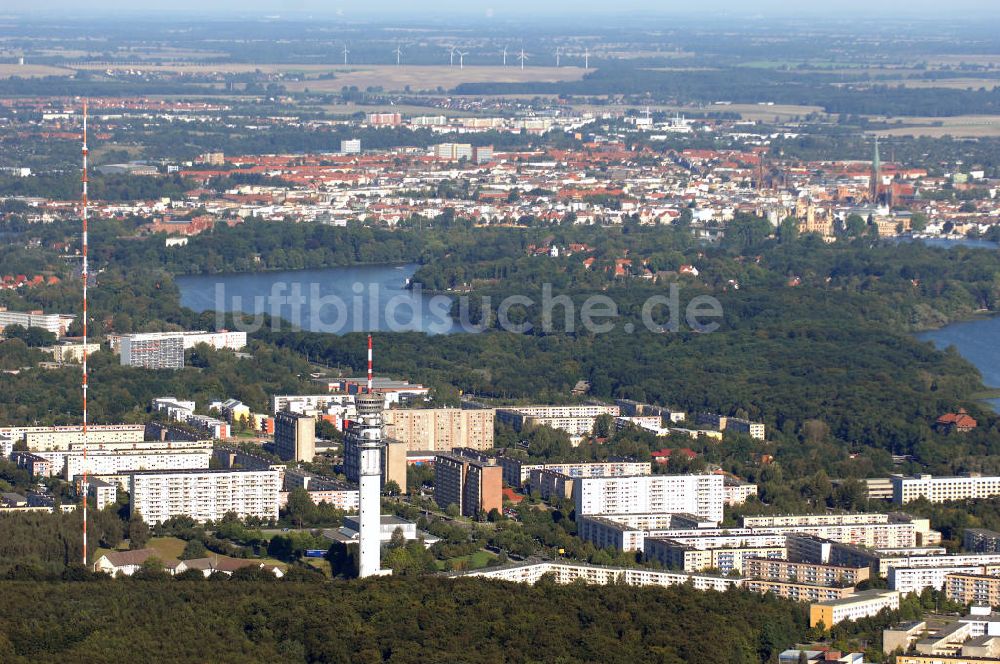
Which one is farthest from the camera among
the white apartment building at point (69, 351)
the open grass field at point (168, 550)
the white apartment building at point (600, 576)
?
the white apartment building at point (69, 351)

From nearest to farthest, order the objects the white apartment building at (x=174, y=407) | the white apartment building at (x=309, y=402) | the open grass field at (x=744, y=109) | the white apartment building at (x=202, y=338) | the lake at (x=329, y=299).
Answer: the white apartment building at (x=309, y=402), the white apartment building at (x=174, y=407), the white apartment building at (x=202, y=338), the lake at (x=329, y=299), the open grass field at (x=744, y=109)

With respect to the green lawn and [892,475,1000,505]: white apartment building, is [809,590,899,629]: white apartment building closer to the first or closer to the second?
the green lawn

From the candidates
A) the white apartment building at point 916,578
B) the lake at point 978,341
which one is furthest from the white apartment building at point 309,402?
the white apartment building at point 916,578

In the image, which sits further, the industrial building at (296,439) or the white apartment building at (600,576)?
the industrial building at (296,439)

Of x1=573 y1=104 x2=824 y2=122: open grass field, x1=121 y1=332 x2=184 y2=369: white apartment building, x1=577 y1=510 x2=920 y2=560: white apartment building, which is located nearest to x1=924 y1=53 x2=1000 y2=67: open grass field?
x1=573 y1=104 x2=824 y2=122: open grass field

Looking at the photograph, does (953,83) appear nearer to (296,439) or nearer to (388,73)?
(388,73)

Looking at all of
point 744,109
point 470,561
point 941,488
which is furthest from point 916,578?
point 744,109

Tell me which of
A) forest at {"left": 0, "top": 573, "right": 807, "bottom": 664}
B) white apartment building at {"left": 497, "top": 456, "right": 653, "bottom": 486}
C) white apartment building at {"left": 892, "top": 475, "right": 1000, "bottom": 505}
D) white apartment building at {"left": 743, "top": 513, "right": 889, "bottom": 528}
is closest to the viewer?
forest at {"left": 0, "top": 573, "right": 807, "bottom": 664}

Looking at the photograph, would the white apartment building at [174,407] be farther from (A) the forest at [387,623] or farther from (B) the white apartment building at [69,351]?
(A) the forest at [387,623]
